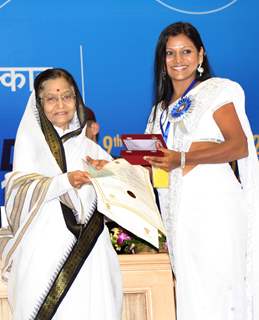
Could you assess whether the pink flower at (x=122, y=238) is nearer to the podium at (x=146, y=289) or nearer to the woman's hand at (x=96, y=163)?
the podium at (x=146, y=289)

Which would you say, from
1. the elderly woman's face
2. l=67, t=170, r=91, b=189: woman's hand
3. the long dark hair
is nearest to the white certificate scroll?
l=67, t=170, r=91, b=189: woman's hand

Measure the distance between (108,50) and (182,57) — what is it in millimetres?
1610

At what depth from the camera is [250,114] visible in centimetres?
505

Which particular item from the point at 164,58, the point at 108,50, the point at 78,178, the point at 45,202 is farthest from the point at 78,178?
the point at 108,50

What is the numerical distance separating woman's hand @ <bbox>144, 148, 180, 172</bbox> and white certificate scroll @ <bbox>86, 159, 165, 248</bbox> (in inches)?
5.0

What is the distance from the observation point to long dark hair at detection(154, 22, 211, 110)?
3.41m

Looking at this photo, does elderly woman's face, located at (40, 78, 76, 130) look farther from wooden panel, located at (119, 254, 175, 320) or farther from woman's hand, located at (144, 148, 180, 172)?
wooden panel, located at (119, 254, 175, 320)

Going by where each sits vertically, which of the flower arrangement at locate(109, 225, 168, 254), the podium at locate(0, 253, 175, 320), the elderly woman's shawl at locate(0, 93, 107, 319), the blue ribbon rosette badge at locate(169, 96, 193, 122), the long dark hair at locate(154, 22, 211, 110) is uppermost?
the long dark hair at locate(154, 22, 211, 110)

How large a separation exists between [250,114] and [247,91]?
145 mm

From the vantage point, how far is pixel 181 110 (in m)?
3.38

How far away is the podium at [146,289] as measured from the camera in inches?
143

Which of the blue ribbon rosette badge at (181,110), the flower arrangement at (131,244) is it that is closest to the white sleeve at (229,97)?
the blue ribbon rosette badge at (181,110)

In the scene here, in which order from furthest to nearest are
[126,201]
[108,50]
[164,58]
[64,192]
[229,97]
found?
[108,50]
[164,58]
[229,97]
[64,192]
[126,201]

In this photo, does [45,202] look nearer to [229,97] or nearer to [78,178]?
[78,178]
